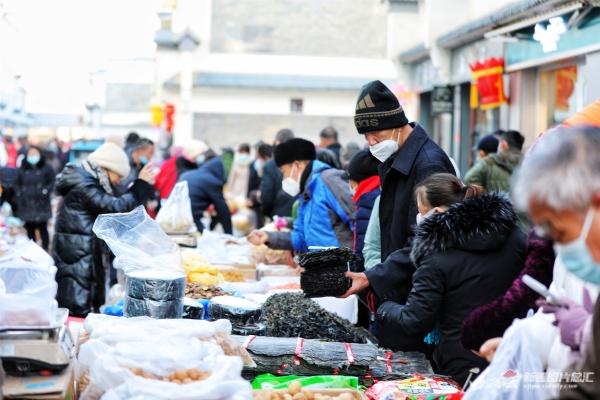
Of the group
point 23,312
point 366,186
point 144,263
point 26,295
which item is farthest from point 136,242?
point 366,186

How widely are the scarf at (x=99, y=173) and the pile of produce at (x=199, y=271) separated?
66.0 inches

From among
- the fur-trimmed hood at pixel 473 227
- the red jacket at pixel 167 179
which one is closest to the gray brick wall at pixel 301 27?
the red jacket at pixel 167 179

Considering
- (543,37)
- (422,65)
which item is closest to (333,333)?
(543,37)

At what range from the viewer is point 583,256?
7.89 feet

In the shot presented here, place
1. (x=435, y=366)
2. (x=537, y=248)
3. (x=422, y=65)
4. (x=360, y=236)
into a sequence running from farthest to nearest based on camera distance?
(x=422, y=65) < (x=360, y=236) < (x=435, y=366) < (x=537, y=248)

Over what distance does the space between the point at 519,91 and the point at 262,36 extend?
1895 centimetres

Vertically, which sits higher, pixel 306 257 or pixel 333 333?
pixel 306 257

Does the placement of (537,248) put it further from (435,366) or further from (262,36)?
(262,36)

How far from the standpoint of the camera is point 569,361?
2.79m

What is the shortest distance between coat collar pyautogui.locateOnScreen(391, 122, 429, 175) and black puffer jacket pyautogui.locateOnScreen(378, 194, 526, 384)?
916mm

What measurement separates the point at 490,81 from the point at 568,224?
12.1m

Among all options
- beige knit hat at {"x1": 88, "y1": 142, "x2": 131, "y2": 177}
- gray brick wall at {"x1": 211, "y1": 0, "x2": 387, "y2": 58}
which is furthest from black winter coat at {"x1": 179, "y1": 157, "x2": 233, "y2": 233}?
gray brick wall at {"x1": 211, "y1": 0, "x2": 387, "y2": 58}

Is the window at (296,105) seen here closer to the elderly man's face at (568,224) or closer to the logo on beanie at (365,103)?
the logo on beanie at (365,103)

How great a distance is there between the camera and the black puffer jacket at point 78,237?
24.3 feet
